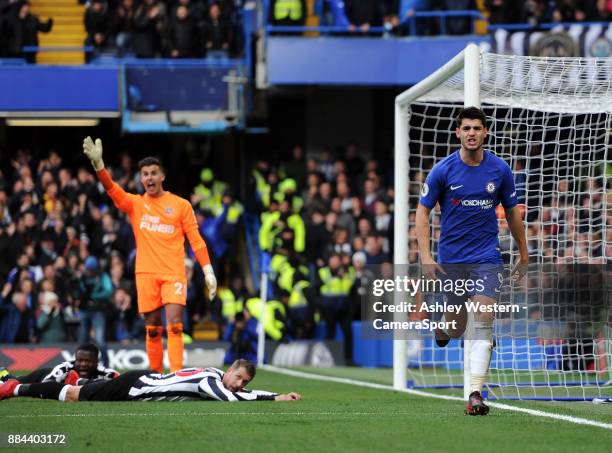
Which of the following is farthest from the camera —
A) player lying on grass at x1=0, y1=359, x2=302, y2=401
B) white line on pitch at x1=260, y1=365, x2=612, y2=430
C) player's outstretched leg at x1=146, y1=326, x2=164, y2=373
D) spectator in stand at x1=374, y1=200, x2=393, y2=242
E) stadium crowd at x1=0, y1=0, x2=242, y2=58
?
stadium crowd at x1=0, y1=0, x2=242, y2=58

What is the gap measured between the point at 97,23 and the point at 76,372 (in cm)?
1421

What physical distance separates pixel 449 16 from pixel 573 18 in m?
2.23

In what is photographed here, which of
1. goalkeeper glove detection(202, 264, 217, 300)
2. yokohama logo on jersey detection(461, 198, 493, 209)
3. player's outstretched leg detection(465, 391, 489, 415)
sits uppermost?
yokohama logo on jersey detection(461, 198, 493, 209)

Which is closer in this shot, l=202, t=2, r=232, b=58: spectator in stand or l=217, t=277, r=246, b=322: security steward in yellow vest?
l=217, t=277, r=246, b=322: security steward in yellow vest

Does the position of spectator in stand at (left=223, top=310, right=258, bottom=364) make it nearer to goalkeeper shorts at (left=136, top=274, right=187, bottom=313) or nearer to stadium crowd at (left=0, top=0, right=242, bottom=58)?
stadium crowd at (left=0, top=0, right=242, bottom=58)

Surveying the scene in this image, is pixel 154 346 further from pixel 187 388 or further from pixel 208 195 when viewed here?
pixel 208 195

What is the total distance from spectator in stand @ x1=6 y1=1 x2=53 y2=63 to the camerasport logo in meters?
7.50

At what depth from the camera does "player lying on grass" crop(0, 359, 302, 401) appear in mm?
9641

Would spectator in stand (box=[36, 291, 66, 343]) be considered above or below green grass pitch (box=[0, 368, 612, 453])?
below

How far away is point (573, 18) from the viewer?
23.0 metres

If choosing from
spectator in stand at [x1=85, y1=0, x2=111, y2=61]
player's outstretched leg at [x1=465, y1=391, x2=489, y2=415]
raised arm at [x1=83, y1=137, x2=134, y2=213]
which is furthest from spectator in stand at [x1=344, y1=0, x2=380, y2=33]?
player's outstretched leg at [x1=465, y1=391, x2=489, y2=415]

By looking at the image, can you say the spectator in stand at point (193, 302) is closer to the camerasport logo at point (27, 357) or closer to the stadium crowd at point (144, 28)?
the camerasport logo at point (27, 357)

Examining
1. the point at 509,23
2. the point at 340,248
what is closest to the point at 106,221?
→ the point at 340,248

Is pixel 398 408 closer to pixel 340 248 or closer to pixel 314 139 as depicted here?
pixel 340 248
